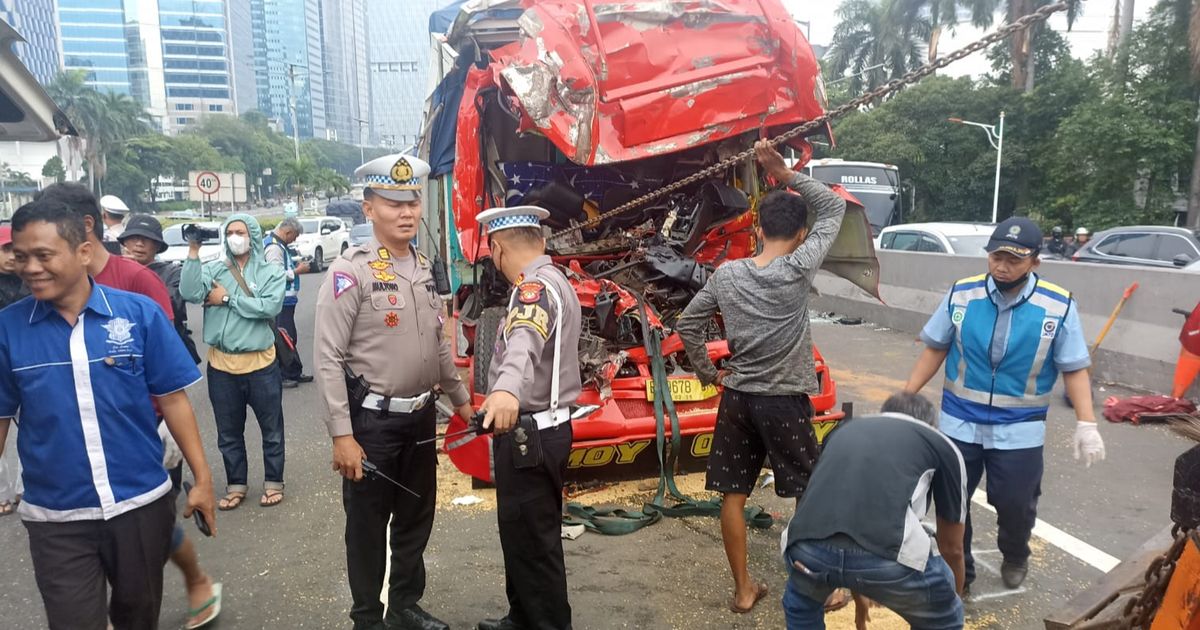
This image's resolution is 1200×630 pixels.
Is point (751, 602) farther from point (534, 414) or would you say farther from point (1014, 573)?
point (534, 414)

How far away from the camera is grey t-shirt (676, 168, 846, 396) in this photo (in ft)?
11.0

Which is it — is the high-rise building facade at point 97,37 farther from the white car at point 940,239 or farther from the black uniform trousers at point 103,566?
the black uniform trousers at point 103,566

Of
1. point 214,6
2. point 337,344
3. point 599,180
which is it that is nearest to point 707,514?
point 337,344

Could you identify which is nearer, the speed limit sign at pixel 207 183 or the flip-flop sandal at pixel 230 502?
the flip-flop sandal at pixel 230 502

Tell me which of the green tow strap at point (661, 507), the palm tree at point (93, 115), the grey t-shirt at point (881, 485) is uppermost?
the palm tree at point (93, 115)

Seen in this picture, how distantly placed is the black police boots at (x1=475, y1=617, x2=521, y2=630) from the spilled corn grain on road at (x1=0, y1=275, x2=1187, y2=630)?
7.3 inches

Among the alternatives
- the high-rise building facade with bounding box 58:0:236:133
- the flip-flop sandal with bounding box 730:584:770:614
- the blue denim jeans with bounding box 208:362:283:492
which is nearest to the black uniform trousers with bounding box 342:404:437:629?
the flip-flop sandal with bounding box 730:584:770:614

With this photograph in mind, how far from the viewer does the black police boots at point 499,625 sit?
3.19m

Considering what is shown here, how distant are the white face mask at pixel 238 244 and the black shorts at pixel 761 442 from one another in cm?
329

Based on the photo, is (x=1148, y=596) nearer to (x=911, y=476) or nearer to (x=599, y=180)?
(x=911, y=476)

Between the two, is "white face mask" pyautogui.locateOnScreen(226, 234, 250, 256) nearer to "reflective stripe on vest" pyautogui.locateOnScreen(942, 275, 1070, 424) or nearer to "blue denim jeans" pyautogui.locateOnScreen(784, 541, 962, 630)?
"blue denim jeans" pyautogui.locateOnScreen(784, 541, 962, 630)

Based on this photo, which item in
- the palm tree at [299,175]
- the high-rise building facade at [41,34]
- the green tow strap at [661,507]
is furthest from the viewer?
the high-rise building facade at [41,34]

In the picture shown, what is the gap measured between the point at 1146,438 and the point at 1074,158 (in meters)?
19.9

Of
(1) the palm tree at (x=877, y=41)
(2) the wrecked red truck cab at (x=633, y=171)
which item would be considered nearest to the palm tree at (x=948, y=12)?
(1) the palm tree at (x=877, y=41)
